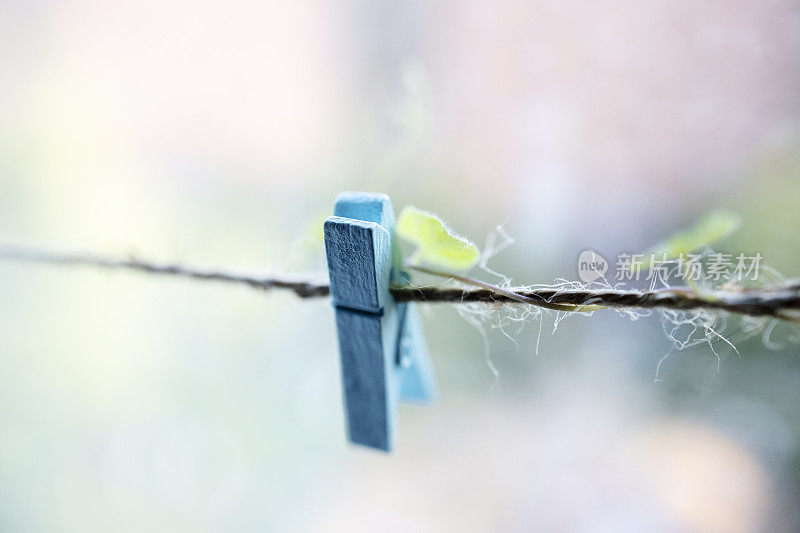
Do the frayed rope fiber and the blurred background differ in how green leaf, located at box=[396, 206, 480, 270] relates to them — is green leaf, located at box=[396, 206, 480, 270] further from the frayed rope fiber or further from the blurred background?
the blurred background

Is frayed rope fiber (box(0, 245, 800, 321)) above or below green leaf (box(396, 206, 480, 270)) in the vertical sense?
below

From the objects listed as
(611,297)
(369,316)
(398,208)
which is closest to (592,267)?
(611,297)

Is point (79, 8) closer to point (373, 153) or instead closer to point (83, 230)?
point (83, 230)

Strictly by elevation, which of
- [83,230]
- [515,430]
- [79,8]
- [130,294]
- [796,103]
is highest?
[79,8]

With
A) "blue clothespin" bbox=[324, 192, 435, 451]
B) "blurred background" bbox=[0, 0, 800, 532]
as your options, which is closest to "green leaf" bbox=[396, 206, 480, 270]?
"blue clothespin" bbox=[324, 192, 435, 451]

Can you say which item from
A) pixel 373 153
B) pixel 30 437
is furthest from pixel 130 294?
pixel 373 153

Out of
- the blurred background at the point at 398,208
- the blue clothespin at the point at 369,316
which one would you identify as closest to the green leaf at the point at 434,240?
the blue clothespin at the point at 369,316

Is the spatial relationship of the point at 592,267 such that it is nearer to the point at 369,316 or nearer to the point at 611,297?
the point at 611,297
